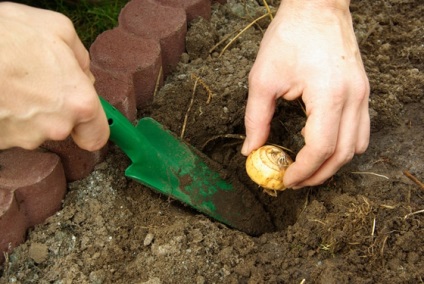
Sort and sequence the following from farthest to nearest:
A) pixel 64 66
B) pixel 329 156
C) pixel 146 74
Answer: pixel 146 74, pixel 329 156, pixel 64 66

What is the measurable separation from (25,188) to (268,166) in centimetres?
73

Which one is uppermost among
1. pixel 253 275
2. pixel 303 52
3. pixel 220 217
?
pixel 303 52

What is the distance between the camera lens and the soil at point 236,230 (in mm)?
1847

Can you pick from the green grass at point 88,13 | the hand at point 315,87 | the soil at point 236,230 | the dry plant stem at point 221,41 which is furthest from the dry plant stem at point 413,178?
the green grass at point 88,13

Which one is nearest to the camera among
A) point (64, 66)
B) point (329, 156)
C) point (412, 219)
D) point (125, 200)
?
point (64, 66)

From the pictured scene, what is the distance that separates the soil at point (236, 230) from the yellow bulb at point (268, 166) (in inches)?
6.1

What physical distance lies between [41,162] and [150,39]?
0.64 metres

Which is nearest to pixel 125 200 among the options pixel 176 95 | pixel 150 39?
pixel 176 95

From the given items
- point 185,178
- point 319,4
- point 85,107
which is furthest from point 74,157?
point 319,4

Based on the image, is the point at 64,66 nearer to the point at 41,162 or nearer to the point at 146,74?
the point at 41,162

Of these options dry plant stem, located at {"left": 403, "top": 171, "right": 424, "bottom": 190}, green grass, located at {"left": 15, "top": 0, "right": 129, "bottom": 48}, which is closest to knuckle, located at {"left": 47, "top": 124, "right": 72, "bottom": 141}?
dry plant stem, located at {"left": 403, "top": 171, "right": 424, "bottom": 190}

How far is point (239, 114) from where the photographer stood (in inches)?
88.3

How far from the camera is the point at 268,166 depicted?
189cm

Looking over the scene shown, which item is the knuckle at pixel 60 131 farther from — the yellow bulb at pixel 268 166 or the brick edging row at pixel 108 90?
the yellow bulb at pixel 268 166
